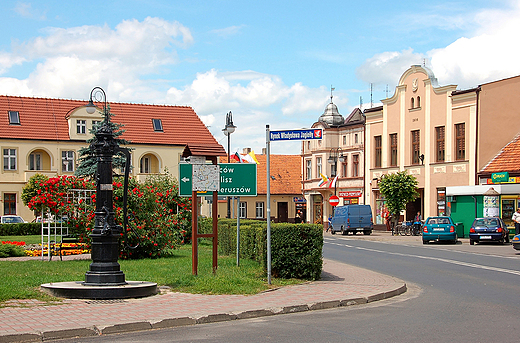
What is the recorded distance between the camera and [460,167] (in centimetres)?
4184

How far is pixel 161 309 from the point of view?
968cm

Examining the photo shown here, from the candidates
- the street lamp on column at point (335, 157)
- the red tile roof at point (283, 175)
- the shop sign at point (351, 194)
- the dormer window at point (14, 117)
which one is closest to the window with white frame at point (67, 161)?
the dormer window at point (14, 117)

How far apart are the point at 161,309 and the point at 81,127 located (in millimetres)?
45903

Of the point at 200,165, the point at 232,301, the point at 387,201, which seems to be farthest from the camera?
the point at 387,201

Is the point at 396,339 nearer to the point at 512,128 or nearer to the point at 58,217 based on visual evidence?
the point at 58,217

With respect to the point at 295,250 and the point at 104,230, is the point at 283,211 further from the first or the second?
the point at 104,230

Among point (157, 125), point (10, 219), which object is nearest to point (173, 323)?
point (10, 219)

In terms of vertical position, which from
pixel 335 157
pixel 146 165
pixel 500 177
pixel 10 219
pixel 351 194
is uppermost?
pixel 335 157

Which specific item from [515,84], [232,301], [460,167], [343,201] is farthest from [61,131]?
[232,301]

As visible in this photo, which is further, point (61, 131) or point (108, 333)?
point (61, 131)

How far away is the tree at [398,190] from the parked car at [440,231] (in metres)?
9.98

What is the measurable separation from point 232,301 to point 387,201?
34.0 m

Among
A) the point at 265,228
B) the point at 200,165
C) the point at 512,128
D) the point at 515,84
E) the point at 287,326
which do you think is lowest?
the point at 287,326

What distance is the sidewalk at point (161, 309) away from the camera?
321 inches
